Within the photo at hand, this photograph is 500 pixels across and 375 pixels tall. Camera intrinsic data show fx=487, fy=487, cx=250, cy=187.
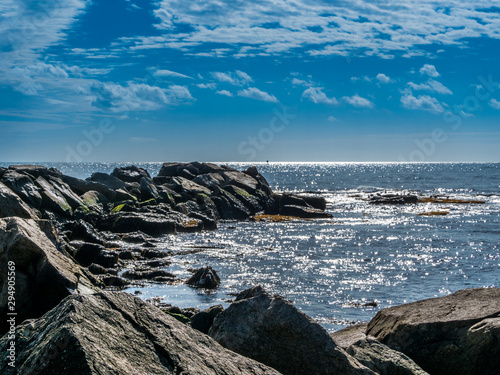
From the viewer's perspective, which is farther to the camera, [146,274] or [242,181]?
[242,181]

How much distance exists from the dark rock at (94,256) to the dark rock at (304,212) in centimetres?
2880

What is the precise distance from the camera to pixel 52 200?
104ft

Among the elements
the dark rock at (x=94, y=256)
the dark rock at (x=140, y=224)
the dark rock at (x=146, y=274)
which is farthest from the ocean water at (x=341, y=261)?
the dark rock at (x=94, y=256)

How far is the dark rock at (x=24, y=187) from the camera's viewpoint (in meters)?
29.8

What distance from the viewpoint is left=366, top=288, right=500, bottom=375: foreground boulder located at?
25.6 ft

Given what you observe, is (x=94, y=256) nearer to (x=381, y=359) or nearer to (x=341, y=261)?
(x=341, y=261)

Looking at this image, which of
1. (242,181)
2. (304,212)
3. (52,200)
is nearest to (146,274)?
(52,200)

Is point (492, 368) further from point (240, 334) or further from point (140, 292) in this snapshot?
point (140, 292)

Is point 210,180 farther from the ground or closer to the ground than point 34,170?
closer to the ground

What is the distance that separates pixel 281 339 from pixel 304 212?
42.8 m

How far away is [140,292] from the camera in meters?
18.5

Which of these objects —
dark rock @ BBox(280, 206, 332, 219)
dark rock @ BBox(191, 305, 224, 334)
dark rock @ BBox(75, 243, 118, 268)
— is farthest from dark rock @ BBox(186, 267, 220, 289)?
dark rock @ BBox(280, 206, 332, 219)

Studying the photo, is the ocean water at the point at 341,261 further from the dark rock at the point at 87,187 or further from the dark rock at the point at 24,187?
the dark rock at the point at 87,187

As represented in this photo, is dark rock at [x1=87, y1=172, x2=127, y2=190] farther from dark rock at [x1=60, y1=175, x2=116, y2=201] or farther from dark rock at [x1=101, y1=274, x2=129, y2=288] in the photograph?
dark rock at [x1=101, y1=274, x2=129, y2=288]
